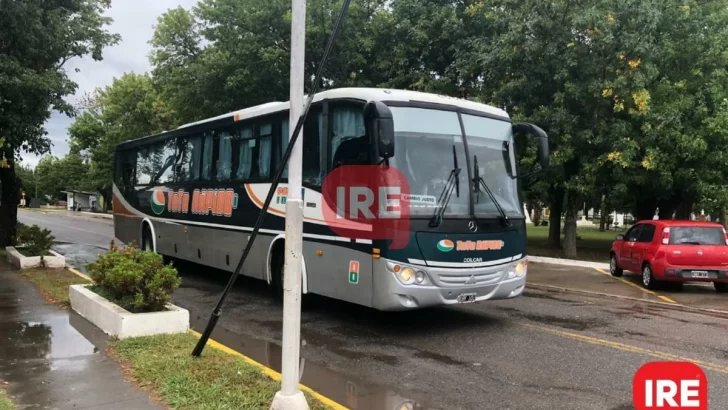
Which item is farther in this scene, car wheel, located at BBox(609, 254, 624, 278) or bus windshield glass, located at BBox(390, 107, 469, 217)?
car wheel, located at BBox(609, 254, 624, 278)

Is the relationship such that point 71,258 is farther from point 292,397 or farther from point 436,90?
point 292,397

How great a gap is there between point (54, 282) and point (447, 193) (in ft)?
27.6

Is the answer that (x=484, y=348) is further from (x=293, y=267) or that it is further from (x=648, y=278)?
(x=648, y=278)

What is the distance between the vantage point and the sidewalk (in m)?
5.14

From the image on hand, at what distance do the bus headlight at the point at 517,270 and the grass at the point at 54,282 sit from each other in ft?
22.8

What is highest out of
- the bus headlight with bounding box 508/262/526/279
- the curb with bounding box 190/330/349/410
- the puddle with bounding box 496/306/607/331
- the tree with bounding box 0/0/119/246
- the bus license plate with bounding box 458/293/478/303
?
the tree with bounding box 0/0/119/246

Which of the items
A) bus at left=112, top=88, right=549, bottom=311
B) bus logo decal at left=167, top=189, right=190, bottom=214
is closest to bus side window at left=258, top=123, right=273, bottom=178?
bus at left=112, top=88, right=549, bottom=311

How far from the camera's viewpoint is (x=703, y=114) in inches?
716

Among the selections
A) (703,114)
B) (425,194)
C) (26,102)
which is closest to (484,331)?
(425,194)

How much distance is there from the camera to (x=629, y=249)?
1469cm

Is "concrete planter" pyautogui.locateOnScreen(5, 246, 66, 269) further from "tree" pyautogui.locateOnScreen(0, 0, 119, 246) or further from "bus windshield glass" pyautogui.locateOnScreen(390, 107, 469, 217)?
"bus windshield glass" pyautogui.locateOnScreen(390, 107, 469, 217)

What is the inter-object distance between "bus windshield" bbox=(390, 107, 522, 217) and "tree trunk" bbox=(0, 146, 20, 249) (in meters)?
13.9

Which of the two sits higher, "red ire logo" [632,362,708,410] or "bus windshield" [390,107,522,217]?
"bus windshield" [390,107,522,217]

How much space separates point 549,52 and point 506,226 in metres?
11.1
